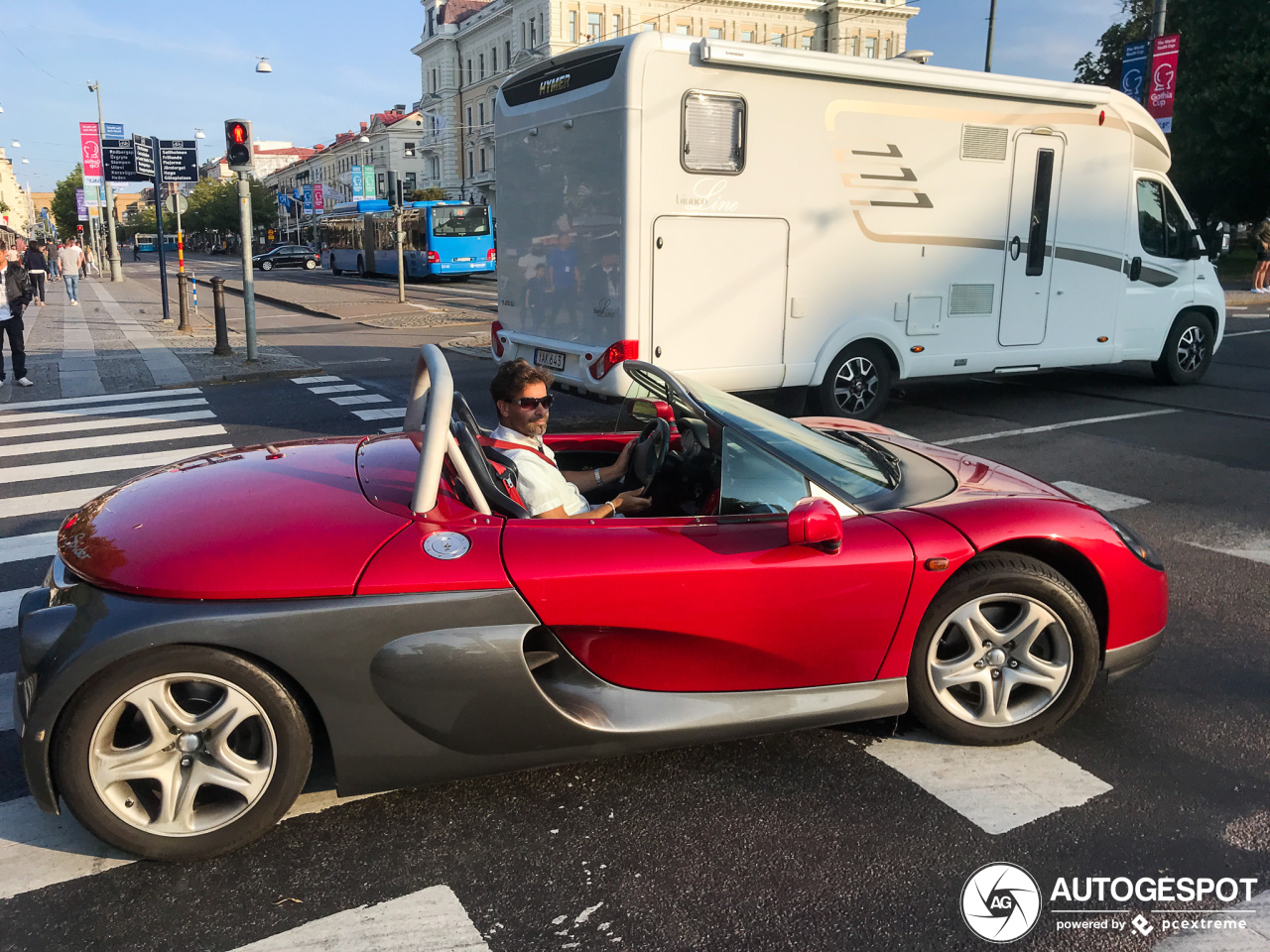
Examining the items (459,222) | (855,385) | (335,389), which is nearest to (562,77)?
(855,385)

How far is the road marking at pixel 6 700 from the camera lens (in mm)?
3602

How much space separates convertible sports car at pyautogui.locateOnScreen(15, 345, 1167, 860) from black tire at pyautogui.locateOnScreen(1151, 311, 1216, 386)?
28.1ft

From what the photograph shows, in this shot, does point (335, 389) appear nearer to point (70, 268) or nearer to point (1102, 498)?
point (1102, 498)

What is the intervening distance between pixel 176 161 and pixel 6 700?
829 inches

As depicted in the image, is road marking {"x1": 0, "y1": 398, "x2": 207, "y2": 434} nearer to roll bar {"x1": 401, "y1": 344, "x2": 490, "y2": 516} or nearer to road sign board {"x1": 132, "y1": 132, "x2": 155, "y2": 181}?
roll bar {"x1": 401, "y1": 344, "x2": 490, "y2": 516}

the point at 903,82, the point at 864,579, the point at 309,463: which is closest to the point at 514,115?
the point at 903,82

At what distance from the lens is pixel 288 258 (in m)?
66.4

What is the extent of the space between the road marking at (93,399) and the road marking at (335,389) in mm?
1402

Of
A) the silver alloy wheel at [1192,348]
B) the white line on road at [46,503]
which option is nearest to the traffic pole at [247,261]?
the white line on road at [46,503]

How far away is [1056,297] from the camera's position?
9844 millimetres

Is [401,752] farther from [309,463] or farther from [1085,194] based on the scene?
[1085,194]

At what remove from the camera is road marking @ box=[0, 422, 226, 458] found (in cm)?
873

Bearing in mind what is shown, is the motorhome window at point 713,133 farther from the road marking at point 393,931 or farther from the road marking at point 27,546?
the road marking at point 393,931

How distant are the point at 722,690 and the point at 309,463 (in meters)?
1.64
